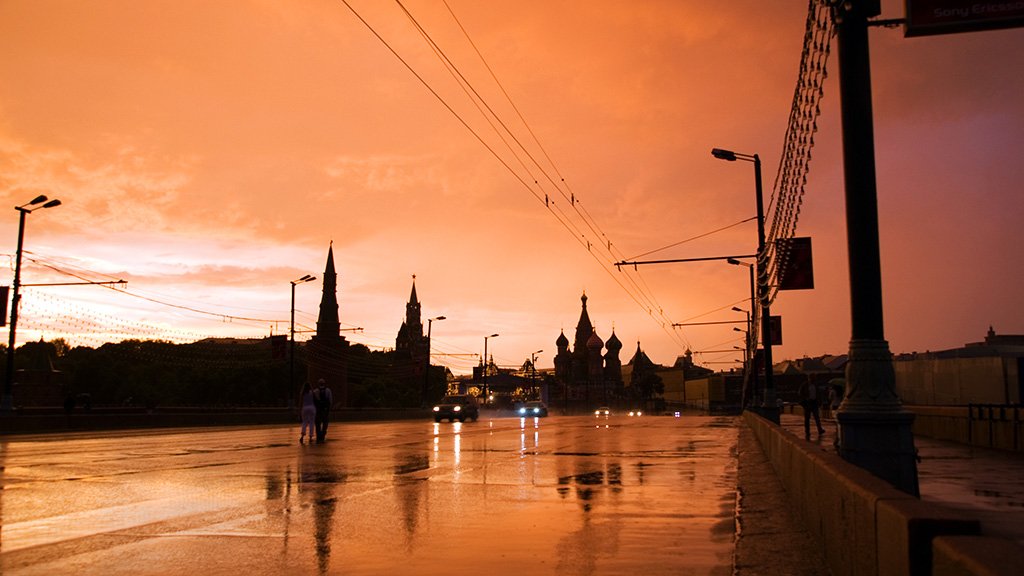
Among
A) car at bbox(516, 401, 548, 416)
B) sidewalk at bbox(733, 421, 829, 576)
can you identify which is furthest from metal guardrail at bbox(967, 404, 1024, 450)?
car at bbox(516, 401, 548, 416)

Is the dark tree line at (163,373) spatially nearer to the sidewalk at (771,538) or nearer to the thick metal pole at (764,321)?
the thick metal pole at (764,321)

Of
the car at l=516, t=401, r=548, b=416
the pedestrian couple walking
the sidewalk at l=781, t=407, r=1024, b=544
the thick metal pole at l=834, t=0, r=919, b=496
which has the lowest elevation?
the car at l=516, t=401, r=548, b=416

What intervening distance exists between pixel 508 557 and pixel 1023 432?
17388 millimetres

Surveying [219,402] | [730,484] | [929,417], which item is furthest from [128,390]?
[730,484]

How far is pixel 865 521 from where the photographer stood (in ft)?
14.5

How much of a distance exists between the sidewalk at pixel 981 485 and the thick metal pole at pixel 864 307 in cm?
77

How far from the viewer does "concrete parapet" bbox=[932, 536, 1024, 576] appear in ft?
8.69

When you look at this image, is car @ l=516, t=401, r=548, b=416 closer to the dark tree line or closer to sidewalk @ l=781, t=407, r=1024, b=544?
the dark tree line

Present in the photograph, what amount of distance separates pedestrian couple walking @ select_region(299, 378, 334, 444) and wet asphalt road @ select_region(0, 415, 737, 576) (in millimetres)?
6307

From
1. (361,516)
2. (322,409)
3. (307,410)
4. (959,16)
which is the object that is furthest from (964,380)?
(361,516)

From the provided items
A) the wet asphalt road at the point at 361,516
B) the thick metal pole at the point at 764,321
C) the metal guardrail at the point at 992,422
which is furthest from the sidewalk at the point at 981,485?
the thick metal pole at the point at 764,321

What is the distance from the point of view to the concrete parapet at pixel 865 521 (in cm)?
334

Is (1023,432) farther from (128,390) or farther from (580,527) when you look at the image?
(128,390)

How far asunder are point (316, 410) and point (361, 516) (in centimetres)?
1613
